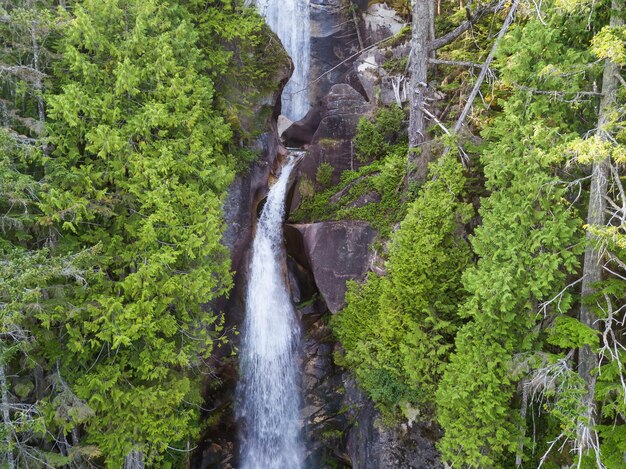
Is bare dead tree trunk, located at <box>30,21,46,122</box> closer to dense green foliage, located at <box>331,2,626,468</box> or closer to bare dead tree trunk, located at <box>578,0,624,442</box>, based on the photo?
dense green foliage, located at <box>331,2,626,468</box>

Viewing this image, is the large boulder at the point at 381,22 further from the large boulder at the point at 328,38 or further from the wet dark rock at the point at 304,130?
the wet dark rock at the point at 304,130

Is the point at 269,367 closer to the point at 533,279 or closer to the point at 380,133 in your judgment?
the point at 380,133

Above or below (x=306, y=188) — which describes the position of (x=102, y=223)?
below

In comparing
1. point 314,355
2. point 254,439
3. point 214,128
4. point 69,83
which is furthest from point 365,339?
point 69,83

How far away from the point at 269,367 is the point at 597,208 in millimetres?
10969

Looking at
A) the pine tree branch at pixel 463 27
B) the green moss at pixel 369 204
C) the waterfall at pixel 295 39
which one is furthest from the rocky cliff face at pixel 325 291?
the waterfall at pixel 295 39

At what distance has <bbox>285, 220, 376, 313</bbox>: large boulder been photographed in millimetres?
13266

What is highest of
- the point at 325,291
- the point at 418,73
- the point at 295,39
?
the point at 295,39

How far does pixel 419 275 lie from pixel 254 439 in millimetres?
8261

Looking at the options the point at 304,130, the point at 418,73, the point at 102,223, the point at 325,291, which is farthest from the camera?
the point at 304,130

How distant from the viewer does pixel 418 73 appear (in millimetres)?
12461

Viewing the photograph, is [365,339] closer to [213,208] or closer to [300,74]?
[213,208]

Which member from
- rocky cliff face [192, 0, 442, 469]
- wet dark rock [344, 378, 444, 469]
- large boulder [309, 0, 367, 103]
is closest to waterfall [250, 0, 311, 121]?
large boulder [309, 0, 367, 103]

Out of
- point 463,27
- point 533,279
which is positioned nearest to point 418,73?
point 463,27
